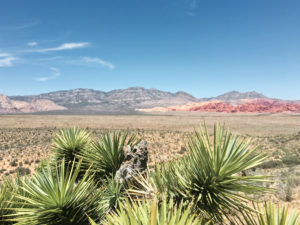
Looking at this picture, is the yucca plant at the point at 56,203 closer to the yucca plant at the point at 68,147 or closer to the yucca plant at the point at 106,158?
the yucca plant at the point at 106,158

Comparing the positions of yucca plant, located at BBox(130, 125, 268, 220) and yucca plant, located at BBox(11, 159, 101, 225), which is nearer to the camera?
yucca plant, located at BBox(130, 125, 268, 220)

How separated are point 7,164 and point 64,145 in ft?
55.1

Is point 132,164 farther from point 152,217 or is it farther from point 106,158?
point 152,217

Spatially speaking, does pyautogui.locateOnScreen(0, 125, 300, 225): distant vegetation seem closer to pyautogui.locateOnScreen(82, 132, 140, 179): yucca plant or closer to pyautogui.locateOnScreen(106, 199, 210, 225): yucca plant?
pyautogui.locateOnScreen(106, 199, 210, 225): yucca plant

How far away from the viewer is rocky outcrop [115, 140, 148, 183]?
3342mm

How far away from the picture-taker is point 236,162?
2395 mm

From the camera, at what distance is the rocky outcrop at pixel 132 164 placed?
3.34 m

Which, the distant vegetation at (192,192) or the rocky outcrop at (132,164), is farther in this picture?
the rocky outcrop at (132,164)

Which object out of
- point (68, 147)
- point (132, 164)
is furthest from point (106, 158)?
point (68, 147)

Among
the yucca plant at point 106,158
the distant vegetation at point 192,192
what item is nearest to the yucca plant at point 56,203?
the distant vegetation at point 192,192

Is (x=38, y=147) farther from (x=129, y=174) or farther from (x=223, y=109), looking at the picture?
(x=223, y=109)

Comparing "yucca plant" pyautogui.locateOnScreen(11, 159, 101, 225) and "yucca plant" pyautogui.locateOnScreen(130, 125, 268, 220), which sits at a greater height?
"yucca plant" pyautogui.locateOnScreen(130, 125, 268, 220)

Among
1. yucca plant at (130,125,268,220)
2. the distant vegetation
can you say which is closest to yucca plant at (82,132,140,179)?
the distant vegetation

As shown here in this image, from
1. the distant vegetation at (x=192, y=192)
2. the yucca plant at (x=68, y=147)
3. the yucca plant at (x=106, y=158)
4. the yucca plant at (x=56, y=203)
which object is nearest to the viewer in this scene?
the distant vegetation at (x=192, y=192)
